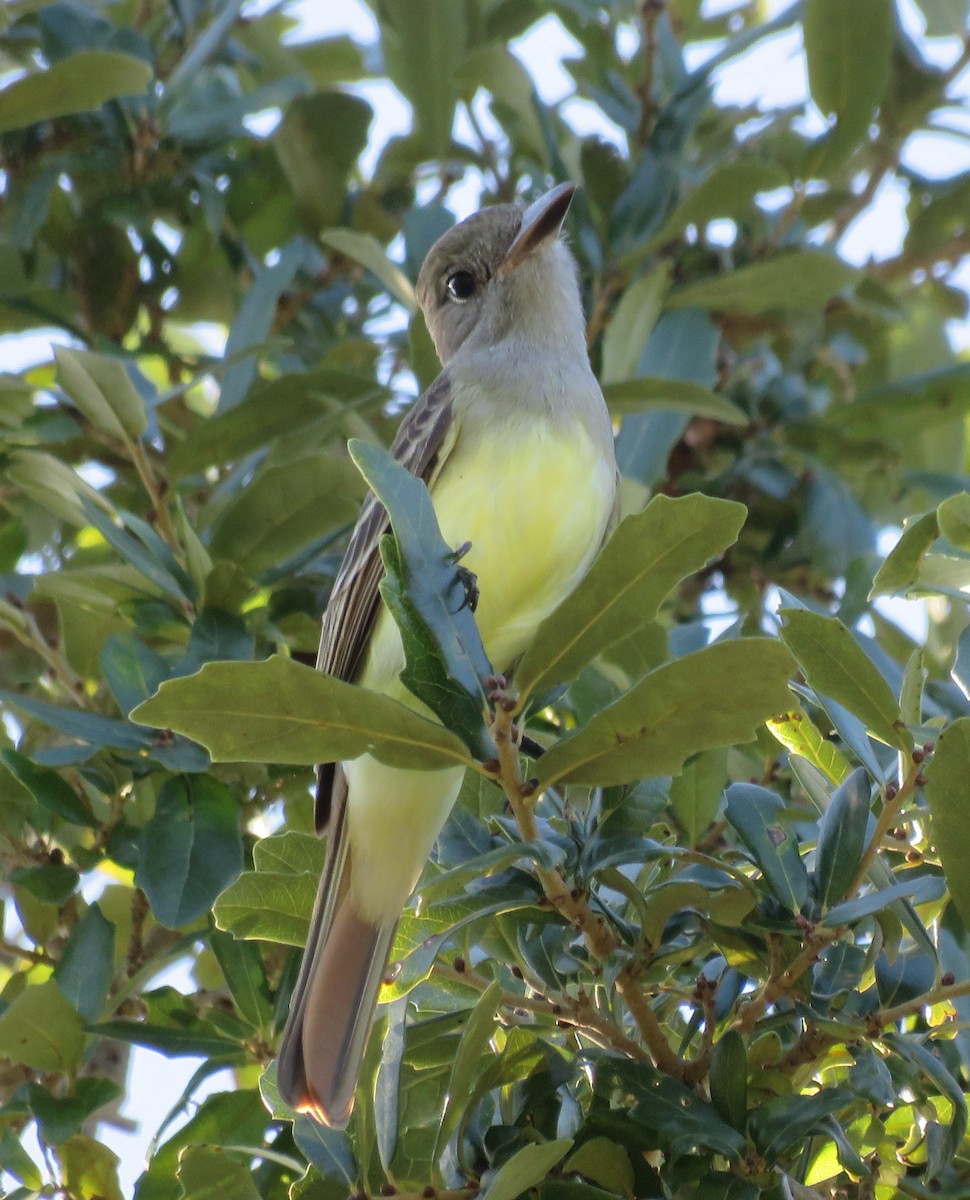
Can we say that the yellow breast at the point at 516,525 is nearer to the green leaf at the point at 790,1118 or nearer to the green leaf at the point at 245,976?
the green leaf at the point at 245,976

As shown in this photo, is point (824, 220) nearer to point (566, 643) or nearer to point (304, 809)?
point (304, 809)

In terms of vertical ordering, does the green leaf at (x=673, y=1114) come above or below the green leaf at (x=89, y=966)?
above

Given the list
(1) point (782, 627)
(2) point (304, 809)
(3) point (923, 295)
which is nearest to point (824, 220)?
(3) point (923, 295)

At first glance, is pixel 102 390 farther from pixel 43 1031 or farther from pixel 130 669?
pixel 43 1031

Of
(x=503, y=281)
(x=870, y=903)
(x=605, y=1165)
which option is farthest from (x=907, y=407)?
(x=605, y=1165)

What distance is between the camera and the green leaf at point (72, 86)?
343 centimetres

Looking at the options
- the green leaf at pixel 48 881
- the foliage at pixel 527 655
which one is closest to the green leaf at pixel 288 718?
the foliage at pixel 527 655

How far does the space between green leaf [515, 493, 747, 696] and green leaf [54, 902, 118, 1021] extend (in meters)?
1.14

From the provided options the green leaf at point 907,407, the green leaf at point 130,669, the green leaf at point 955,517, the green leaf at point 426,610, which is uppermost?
the green leaf at point 426,610

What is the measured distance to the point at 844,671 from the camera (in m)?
1.95

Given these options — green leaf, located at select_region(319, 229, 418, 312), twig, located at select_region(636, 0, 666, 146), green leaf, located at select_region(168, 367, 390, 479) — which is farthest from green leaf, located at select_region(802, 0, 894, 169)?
green leaf, located at select_region(168, 367, 390, 479)

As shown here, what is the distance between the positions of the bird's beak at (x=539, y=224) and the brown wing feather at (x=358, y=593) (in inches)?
24.1

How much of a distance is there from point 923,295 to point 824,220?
65 centimetres

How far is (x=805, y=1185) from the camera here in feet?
6.85
